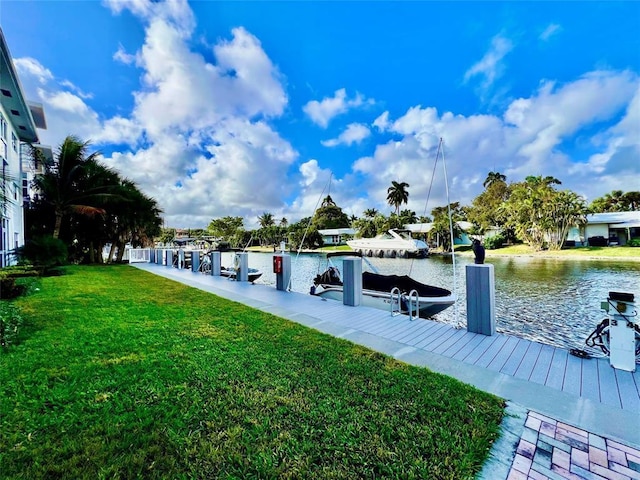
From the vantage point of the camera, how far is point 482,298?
14.6 feet

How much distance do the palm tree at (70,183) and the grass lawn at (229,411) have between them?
14905 mm

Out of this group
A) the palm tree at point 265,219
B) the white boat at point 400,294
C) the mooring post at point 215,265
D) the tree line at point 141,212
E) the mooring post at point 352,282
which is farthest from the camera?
the palm tree at point 265,219

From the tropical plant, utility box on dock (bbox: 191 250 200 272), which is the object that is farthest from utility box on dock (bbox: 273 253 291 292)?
the tropical plant

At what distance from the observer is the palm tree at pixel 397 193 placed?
55.0 metres

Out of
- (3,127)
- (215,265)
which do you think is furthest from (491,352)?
(3,127)

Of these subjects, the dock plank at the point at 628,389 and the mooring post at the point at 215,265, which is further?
the mooring post at the point at 215,265

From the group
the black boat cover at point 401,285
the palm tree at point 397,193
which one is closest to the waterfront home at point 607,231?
the palm tree at point 397,193

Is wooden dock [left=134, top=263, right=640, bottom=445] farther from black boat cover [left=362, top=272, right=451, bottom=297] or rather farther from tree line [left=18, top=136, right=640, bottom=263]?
tree line [left=18, top=136, right=640, bottom=263]

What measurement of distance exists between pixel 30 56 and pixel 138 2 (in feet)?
18.0

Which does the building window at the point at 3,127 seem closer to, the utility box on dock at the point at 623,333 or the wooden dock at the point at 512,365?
the wooden dock at the point at 512,365

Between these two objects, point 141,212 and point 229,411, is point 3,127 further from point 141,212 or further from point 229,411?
point 229,411

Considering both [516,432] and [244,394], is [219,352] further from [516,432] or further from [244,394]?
[516,432]

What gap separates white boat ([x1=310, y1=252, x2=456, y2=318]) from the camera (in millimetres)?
7254

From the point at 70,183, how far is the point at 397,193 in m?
48.4
